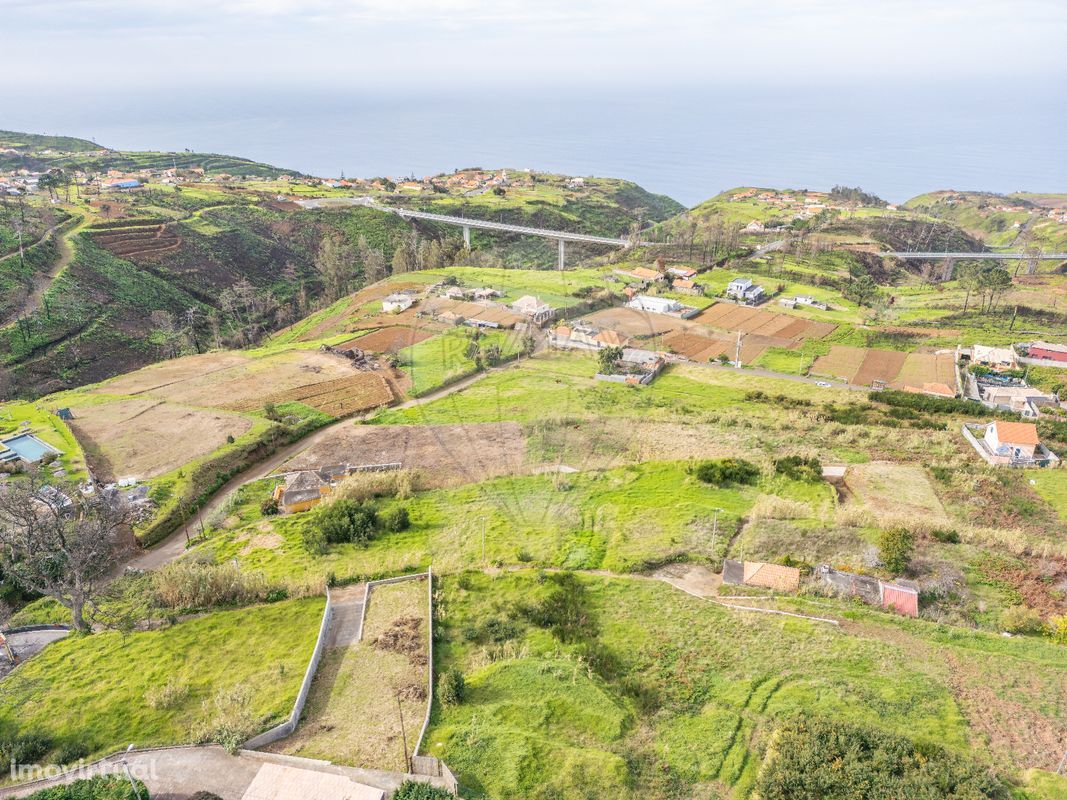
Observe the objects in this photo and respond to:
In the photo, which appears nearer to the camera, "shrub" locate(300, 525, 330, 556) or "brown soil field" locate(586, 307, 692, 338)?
"shrub" locate(300, 525, 330, 556)

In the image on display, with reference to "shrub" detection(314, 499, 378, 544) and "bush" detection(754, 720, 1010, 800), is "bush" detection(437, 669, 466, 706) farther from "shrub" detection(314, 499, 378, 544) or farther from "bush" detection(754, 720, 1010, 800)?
"shrub" detection(314, 499, 378, 544)

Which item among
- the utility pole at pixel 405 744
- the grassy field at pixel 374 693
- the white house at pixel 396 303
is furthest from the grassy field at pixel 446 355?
the utility pole at pixel 405 744

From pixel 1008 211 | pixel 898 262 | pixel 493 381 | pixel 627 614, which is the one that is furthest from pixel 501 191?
pixel 627 614

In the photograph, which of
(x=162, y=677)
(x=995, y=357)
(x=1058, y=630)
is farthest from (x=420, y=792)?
(x=995, y=357)

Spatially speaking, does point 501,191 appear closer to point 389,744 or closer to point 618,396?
point 618,396

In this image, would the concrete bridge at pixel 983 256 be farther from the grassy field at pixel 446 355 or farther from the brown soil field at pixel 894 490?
the brown soil field at pixel 894 490

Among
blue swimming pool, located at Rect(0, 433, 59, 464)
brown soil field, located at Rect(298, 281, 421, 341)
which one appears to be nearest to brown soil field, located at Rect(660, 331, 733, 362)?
brown soil field, located at Rect(298, 281, 421, 341)
